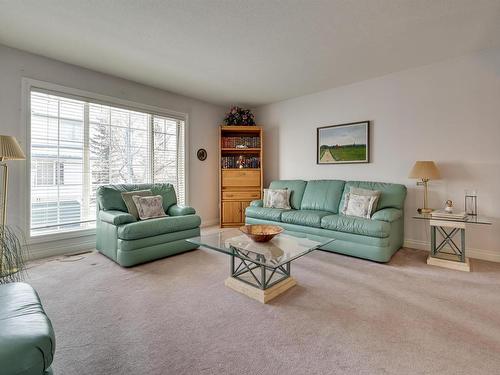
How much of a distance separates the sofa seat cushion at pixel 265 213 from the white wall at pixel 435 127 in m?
1.16

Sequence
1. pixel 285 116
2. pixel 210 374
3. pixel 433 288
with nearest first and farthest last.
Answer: pixel 210 374, pixel 433 288, pixel 285 116

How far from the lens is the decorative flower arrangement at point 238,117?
5051 mm

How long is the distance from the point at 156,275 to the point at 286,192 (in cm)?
253

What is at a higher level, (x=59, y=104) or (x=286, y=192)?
(x=59, y=104)

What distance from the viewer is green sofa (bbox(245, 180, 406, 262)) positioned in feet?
9.66

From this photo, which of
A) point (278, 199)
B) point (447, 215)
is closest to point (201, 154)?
point (278, 199)

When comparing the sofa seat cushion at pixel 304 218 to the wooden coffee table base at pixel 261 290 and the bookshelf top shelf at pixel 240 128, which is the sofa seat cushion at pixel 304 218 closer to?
Answer: the wooden coffee table base at pixel 261 290

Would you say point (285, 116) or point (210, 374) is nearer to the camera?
point (210, 374)

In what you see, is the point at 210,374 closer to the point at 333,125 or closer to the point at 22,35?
the point at 22,35

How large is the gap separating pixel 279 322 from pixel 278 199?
2634 millimetres

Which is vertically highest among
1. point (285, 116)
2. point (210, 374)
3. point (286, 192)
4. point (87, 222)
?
point (285, 116)

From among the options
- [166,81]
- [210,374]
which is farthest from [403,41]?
[210,374]

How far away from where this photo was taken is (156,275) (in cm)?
262

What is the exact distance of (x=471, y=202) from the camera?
10.3ft
